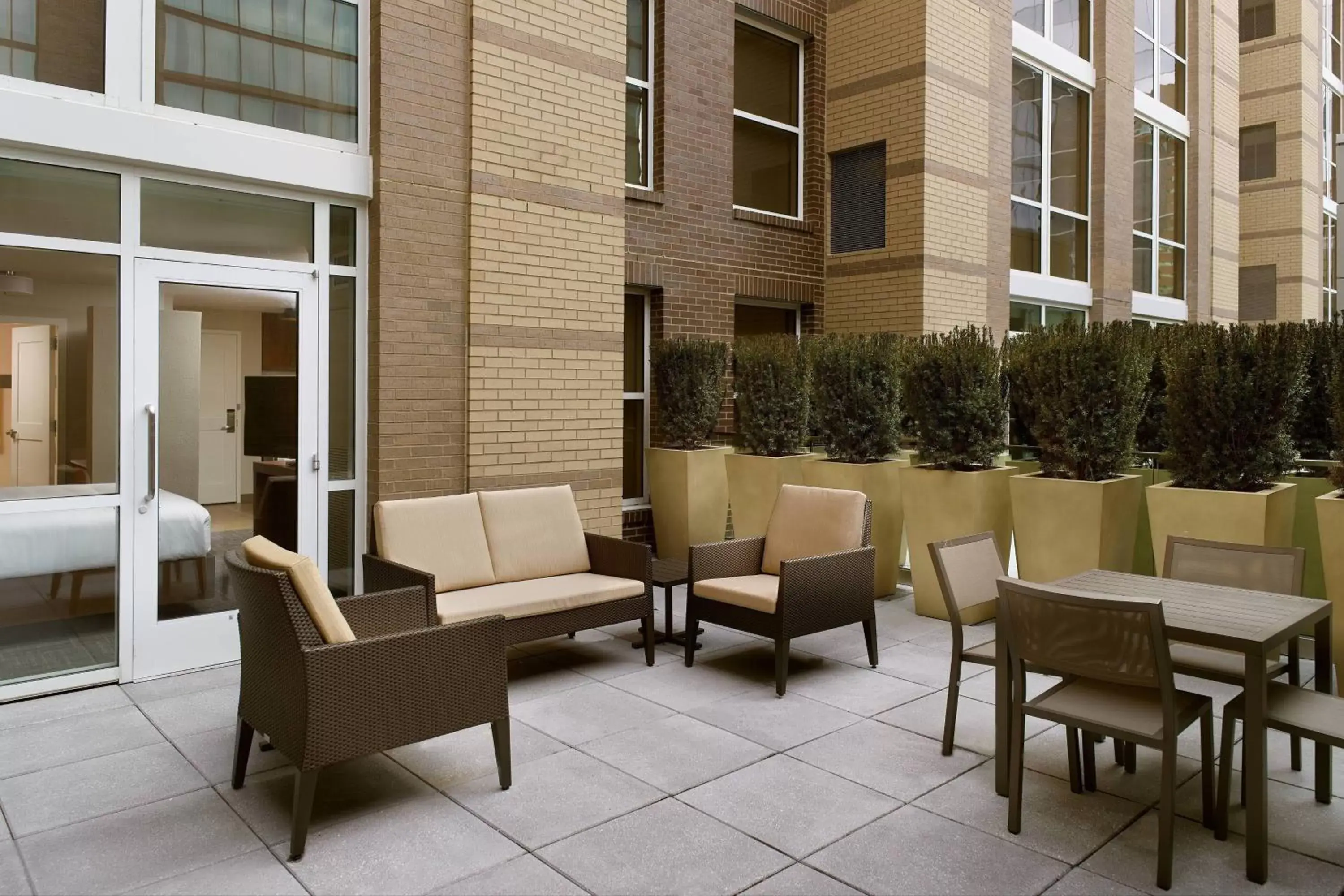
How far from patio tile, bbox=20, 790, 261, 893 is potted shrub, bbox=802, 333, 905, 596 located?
15.8 ft

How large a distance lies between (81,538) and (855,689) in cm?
409

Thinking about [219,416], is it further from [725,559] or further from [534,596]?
[725,559]

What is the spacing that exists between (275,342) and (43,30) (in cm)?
185

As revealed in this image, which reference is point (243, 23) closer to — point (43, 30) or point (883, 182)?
point (43, 30)

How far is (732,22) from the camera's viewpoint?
880cm

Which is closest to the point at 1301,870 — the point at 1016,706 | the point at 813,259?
the point at 1016,706

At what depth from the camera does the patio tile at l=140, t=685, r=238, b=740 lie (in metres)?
4.32

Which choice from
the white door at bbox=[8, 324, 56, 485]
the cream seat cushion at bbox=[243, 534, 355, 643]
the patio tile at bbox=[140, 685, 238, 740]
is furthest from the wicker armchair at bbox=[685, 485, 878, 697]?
the white door at bbox=[8, 324, 56, 485]

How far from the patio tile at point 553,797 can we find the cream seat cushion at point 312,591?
0.78 metres

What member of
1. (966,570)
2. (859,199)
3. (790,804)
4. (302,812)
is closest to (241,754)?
(302,812)

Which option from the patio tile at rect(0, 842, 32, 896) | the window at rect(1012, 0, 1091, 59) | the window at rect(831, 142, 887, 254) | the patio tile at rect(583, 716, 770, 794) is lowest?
the patio tile at rect(0, 842, 32, 896)

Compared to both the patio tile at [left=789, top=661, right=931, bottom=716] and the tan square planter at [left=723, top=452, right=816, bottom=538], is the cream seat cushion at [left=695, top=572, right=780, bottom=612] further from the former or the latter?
the tan square planter at [left=723, top=452, right=816, bottom=538]

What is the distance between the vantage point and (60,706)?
462 cm

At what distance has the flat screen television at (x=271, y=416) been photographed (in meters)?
5.39
